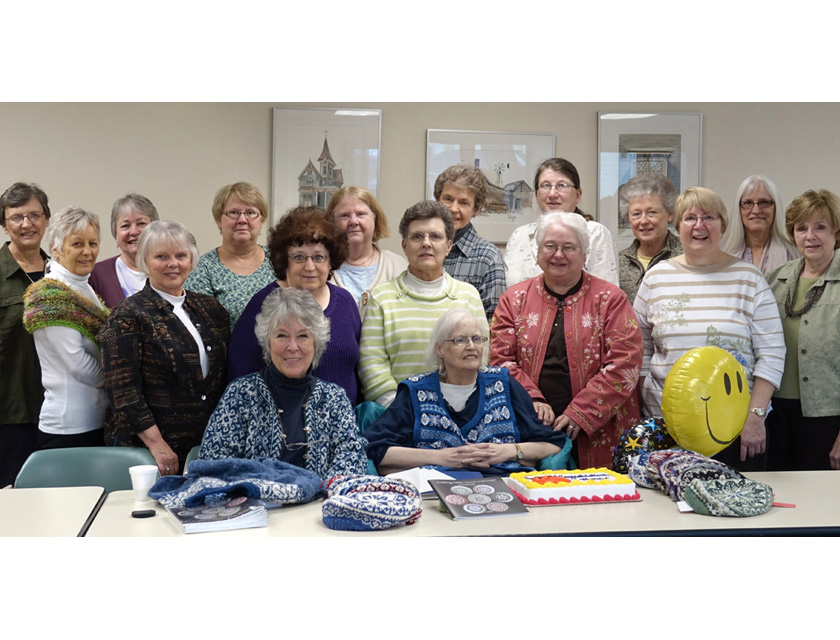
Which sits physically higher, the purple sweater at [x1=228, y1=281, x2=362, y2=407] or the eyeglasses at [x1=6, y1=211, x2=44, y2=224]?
the eyeglasses at [x1=6, y1=211, x2=44, y2=224]

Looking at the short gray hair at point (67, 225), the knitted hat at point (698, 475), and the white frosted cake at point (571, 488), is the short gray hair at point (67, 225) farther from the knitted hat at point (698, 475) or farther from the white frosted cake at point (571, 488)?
the knitted hat at point (698, 475)

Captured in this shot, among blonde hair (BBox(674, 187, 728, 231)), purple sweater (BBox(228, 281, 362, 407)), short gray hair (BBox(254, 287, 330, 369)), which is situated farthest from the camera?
blonde hair (BBox(674, 187, 728, 231))

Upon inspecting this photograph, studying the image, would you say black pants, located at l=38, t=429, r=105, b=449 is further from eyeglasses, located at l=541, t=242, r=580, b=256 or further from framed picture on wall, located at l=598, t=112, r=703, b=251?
framed picture on wall, located at l=598, t=112, r=703, b=251

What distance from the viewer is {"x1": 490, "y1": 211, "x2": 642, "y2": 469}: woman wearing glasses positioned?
306 cm

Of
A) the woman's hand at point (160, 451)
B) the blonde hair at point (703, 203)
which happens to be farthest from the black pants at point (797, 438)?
the woman's hand at point (160, 451)

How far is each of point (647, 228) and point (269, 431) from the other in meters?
2.07

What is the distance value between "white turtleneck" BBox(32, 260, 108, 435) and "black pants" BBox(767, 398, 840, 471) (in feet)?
9.32

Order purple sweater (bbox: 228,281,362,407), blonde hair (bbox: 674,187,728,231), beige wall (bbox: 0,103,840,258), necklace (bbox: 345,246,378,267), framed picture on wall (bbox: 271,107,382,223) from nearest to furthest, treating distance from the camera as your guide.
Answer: purple sweater (bbox: 228,281,362,407) → blonde hair (bbox: 674,187,728,231) → necklace (bbox: 345,246,378,267) → beige wall (bbox: 0,103,840,258) → framed picture on wall (bbox: 271,107,382,223)

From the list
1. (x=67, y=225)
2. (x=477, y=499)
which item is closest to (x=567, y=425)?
(x=477, y=499)

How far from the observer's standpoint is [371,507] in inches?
85.0

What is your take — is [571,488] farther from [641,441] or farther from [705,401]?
[705,401]

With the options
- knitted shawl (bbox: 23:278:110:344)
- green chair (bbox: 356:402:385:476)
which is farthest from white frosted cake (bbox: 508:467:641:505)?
knitted shawl (bbox: 23:278:110:344)

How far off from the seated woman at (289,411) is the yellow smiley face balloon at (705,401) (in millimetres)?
1088

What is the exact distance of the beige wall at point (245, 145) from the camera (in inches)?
195
